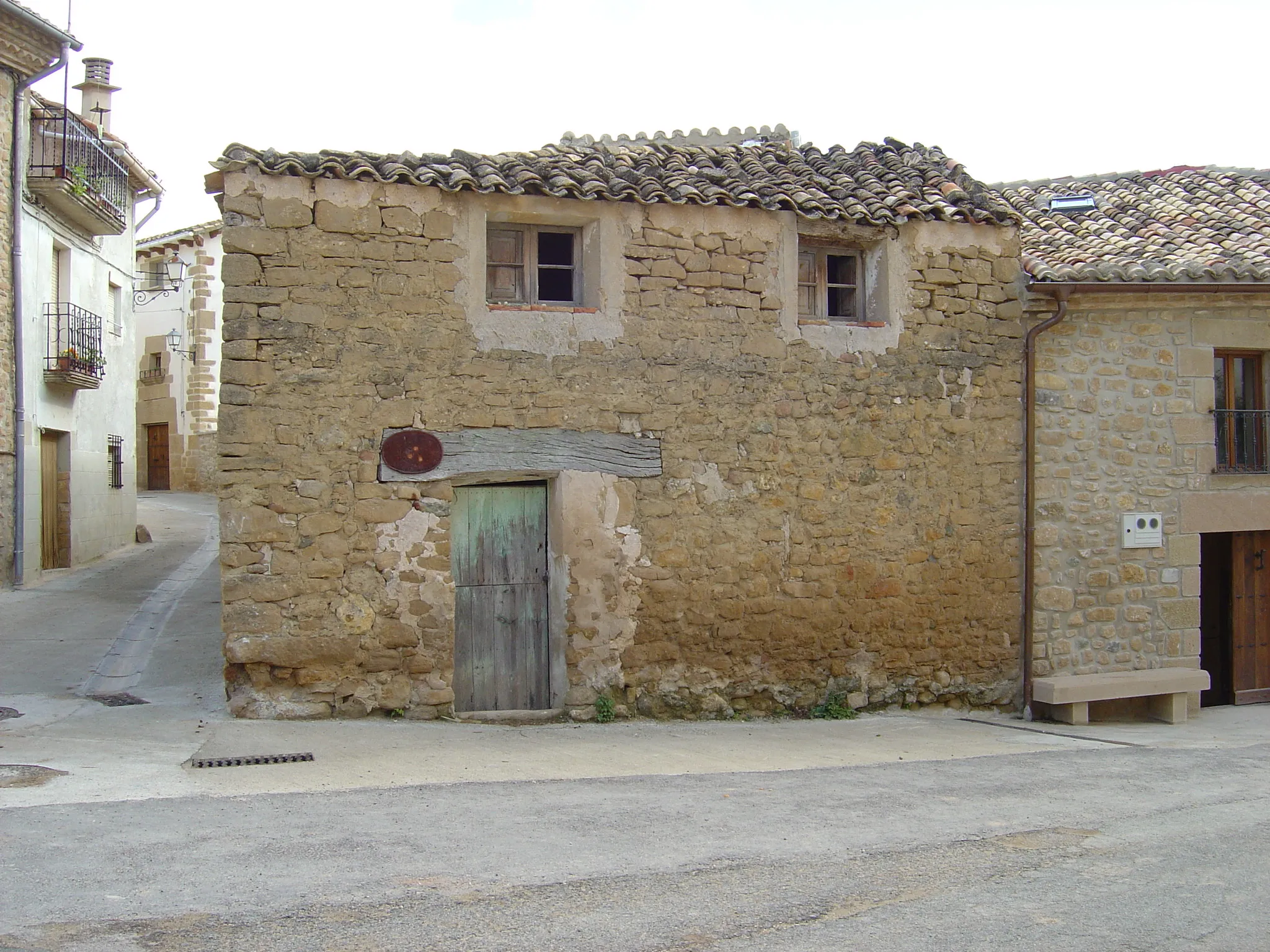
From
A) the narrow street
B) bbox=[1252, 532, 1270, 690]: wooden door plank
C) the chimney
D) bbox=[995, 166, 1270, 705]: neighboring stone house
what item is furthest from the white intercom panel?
the chimney

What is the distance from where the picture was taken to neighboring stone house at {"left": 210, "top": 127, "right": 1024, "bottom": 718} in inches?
304

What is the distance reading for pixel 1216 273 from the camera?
9.53 meters

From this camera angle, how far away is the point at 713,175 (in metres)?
8.89

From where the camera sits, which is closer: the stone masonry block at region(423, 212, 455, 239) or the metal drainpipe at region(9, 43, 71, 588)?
the stone masonry block at region(423, 212, 455, 239)

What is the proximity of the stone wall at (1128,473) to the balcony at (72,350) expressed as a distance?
39.5 ft

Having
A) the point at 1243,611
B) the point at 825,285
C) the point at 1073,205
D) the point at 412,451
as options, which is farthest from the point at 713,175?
the point at 1243,611

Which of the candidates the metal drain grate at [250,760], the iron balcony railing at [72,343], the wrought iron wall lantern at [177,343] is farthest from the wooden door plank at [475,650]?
the wrought iron wall lantern at [177,343]

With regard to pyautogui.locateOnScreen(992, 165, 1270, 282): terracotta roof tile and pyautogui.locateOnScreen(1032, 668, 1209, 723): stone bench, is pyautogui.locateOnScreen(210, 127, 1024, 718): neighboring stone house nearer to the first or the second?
pyautogui.locateOnScreen(1032, 668, 1209, 723): stone bench

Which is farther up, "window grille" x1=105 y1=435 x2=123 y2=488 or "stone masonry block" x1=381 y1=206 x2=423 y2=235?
"stone masonry block" x1=381 y1=206 x2=423 y2=235

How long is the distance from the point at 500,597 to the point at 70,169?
10.2 metres

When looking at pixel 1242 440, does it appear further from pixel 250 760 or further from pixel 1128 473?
pixel 250 760

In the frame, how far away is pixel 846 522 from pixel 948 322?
186 cm

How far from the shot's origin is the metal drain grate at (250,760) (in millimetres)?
6477

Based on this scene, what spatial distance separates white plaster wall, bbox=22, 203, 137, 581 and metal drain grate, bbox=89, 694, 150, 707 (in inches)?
272
